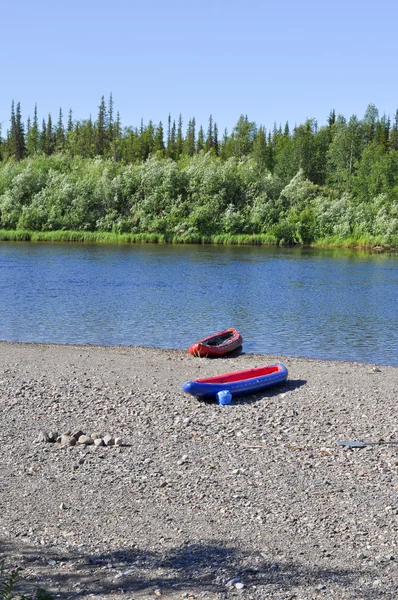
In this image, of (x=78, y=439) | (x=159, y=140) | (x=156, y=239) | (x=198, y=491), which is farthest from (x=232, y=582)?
(x=159, y=140)

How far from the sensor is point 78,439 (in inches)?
506

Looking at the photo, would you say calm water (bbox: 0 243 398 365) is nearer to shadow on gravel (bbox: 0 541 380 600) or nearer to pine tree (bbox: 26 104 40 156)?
shadow on gravel (bbox: 0 541 380 600)

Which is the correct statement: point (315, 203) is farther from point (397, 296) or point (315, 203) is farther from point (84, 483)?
point (84, 483)

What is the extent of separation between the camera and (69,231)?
89000mm

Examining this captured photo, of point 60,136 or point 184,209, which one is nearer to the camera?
point 184,209

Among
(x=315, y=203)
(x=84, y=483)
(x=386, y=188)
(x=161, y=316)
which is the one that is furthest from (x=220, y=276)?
(x=386, y=188)

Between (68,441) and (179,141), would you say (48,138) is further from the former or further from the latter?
(68,441)

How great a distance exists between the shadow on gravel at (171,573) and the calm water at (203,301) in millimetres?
16854

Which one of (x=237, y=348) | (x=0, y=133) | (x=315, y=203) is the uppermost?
(x=0, y=133)

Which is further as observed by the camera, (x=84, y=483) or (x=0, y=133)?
(x=0, y=133)

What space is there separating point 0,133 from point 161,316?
16009 centimetres

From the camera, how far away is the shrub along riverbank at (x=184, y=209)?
88.4 meters

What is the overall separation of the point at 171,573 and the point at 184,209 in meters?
85.4

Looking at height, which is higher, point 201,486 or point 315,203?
point 315,203
